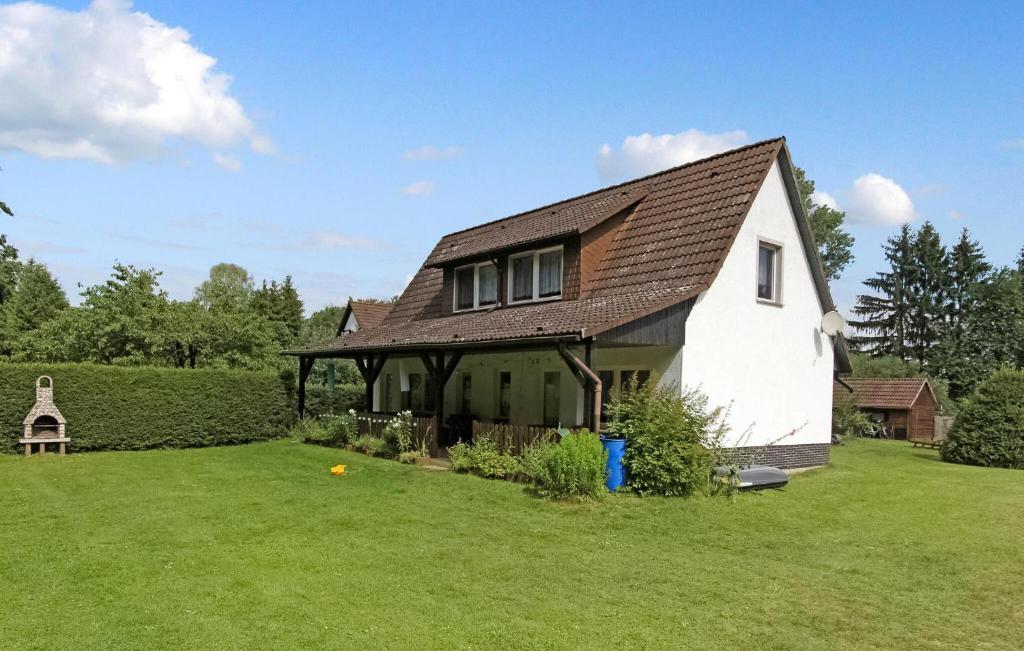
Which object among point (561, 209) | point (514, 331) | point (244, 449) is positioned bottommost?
point (244, 449)

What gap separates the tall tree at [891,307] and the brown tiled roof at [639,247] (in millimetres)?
41816

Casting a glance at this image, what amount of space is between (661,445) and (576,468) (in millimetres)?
1730

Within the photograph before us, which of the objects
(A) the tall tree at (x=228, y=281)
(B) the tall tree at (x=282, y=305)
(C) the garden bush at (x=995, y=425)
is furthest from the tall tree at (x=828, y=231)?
(A) the tall tree at (x=228, y=281)

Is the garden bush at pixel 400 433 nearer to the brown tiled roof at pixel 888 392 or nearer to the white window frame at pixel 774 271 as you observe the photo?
the white window frame at pixel 774 271

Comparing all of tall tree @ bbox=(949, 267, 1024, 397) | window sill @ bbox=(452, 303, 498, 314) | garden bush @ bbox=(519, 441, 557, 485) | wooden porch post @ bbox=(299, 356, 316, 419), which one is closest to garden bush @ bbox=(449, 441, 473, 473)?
garden bush @ bbox=(519, 441, 557, 485)

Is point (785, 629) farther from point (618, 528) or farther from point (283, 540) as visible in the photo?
point (283, 540)

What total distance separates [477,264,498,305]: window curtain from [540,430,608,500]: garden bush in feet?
28.8

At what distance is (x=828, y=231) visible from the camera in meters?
44.8

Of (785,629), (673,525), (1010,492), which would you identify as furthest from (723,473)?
(785,629)

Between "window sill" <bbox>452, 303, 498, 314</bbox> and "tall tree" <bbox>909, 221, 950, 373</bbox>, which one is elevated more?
"tall tree" <bbox>909, 221, 950, 373</bbox>

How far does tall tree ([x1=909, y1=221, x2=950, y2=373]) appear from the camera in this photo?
55375mm

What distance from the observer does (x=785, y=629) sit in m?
6.71

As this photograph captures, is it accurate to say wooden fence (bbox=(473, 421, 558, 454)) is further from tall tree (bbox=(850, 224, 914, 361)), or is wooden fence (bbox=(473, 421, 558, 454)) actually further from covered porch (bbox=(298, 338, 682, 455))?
tall tree (bbox=(850, 224, 914, 361))

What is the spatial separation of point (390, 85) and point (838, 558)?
33.9 ft
